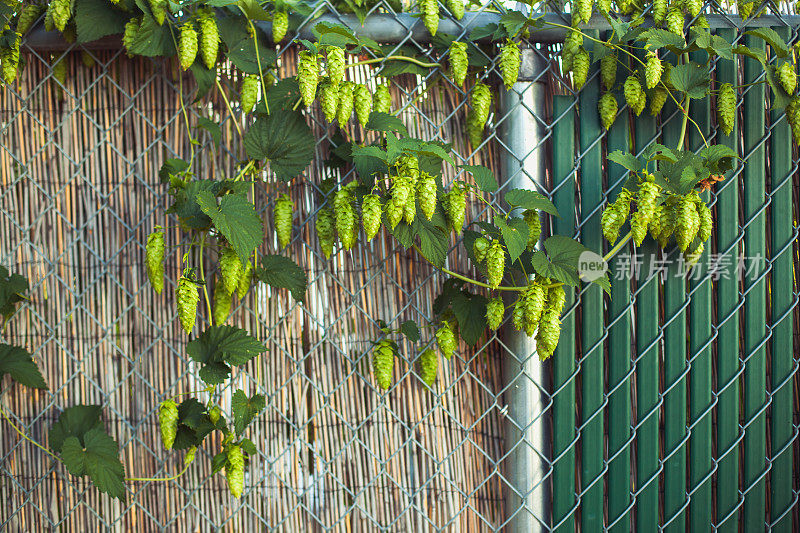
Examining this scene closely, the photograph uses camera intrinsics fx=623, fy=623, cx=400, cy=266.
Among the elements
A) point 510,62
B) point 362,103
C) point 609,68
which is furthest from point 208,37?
point 609,68

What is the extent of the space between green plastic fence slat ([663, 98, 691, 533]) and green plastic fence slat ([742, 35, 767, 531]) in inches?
5.7

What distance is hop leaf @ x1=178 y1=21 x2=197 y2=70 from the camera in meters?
1.18

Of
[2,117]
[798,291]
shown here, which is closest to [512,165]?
[798,291]

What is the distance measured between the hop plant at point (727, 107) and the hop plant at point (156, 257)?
1144mm

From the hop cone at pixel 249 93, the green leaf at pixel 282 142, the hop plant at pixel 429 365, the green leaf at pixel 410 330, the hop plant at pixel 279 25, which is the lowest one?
the hop plant at pixel 429 365

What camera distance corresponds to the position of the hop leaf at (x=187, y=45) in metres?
1.18

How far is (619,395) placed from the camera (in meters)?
1.30

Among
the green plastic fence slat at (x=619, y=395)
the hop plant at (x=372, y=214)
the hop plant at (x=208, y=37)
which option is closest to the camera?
the hop plant at (x=372, y=214)

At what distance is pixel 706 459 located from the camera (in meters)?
1.31

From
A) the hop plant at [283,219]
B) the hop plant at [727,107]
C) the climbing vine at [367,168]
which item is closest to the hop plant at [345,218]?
the climbing vine at [367,168]

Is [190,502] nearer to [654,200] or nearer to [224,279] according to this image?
[224,279]

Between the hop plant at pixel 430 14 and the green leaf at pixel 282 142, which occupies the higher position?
the hop plant at pixel 430 14

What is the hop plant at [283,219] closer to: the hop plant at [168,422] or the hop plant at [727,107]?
the hop plant at [168,422]

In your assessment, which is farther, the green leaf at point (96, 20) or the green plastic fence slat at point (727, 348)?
the green plastic fence slat at point (727, 348)
